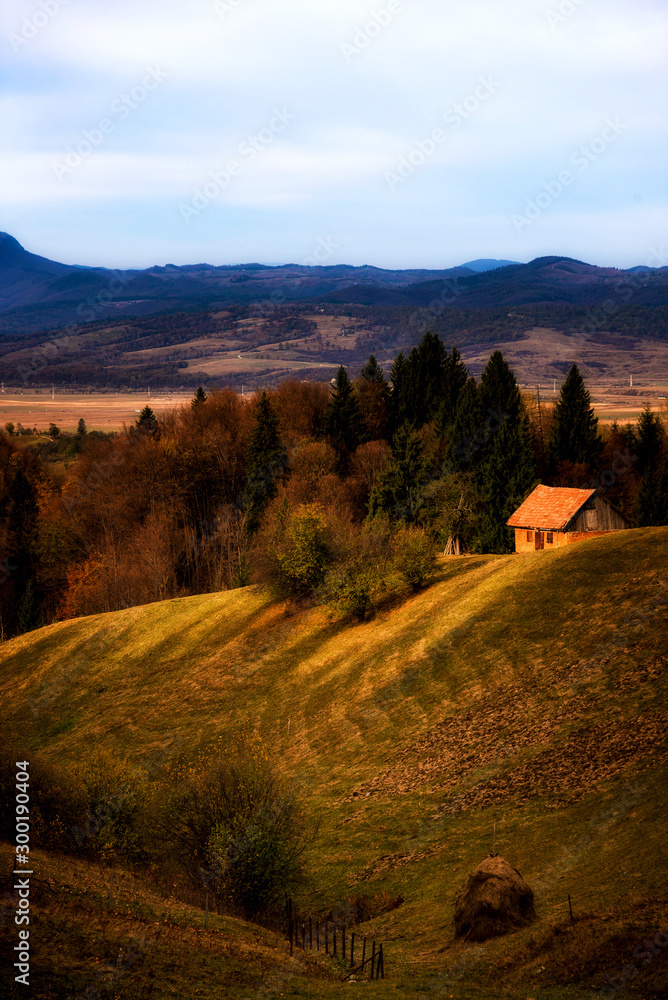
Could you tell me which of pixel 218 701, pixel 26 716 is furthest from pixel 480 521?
pixel 26 716

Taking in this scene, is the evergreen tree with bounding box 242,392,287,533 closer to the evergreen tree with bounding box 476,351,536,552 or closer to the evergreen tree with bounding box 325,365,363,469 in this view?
the evergreen tree with bounding box 325,365,363,469

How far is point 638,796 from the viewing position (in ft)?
93.5

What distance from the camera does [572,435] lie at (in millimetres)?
86625

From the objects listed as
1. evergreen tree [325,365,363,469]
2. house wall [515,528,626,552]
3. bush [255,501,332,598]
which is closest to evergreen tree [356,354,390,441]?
evergreen tree [325,365,363,469]

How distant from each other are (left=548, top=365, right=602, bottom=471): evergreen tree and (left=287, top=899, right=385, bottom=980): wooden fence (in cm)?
6606

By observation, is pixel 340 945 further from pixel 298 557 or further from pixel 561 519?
pixel 561 519

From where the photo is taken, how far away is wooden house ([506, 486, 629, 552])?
57.9 m

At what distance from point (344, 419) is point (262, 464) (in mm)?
11826

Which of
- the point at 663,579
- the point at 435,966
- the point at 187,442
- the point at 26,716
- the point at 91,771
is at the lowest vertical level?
the point at 26,716

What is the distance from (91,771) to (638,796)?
1880 cm

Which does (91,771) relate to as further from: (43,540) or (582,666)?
(43,540)

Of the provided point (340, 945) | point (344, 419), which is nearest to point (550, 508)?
point (340, 945)

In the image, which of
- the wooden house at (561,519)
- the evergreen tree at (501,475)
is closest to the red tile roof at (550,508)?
the wooden house at (561,519)

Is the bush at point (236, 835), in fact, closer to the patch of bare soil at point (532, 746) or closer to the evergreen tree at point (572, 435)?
the patch of bare soil at point (532, 746)
